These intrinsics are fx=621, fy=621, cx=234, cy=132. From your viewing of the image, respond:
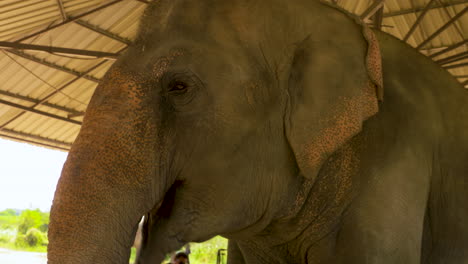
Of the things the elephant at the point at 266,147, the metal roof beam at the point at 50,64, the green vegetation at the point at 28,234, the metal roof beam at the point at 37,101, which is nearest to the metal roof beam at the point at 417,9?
the metal roof beam at the point at 50,64

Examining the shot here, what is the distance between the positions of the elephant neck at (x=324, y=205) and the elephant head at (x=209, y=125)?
0.06 meters

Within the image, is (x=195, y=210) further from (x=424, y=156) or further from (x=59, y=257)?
(x=424, y=156)

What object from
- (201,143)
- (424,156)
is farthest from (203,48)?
(424,156)

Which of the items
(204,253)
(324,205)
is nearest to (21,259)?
(204,253)

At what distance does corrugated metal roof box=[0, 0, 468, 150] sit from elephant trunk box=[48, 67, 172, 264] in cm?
851

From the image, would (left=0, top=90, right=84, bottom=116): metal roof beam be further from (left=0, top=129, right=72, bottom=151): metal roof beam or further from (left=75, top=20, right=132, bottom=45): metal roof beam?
(left=75, top=20, right=132, bottom=45): metal roof beam

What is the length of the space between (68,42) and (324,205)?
10898 mm

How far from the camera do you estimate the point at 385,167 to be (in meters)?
2.64

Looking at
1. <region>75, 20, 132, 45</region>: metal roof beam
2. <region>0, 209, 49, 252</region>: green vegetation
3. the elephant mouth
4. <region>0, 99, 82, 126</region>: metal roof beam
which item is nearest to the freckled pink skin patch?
the elephant mouth

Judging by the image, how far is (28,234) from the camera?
35.5 m

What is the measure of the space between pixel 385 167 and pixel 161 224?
101 centimetres

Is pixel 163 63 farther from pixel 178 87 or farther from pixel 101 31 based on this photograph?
pixel 101 31

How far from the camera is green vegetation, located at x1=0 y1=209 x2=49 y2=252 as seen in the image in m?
34.2

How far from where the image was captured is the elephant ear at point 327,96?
246 cm
